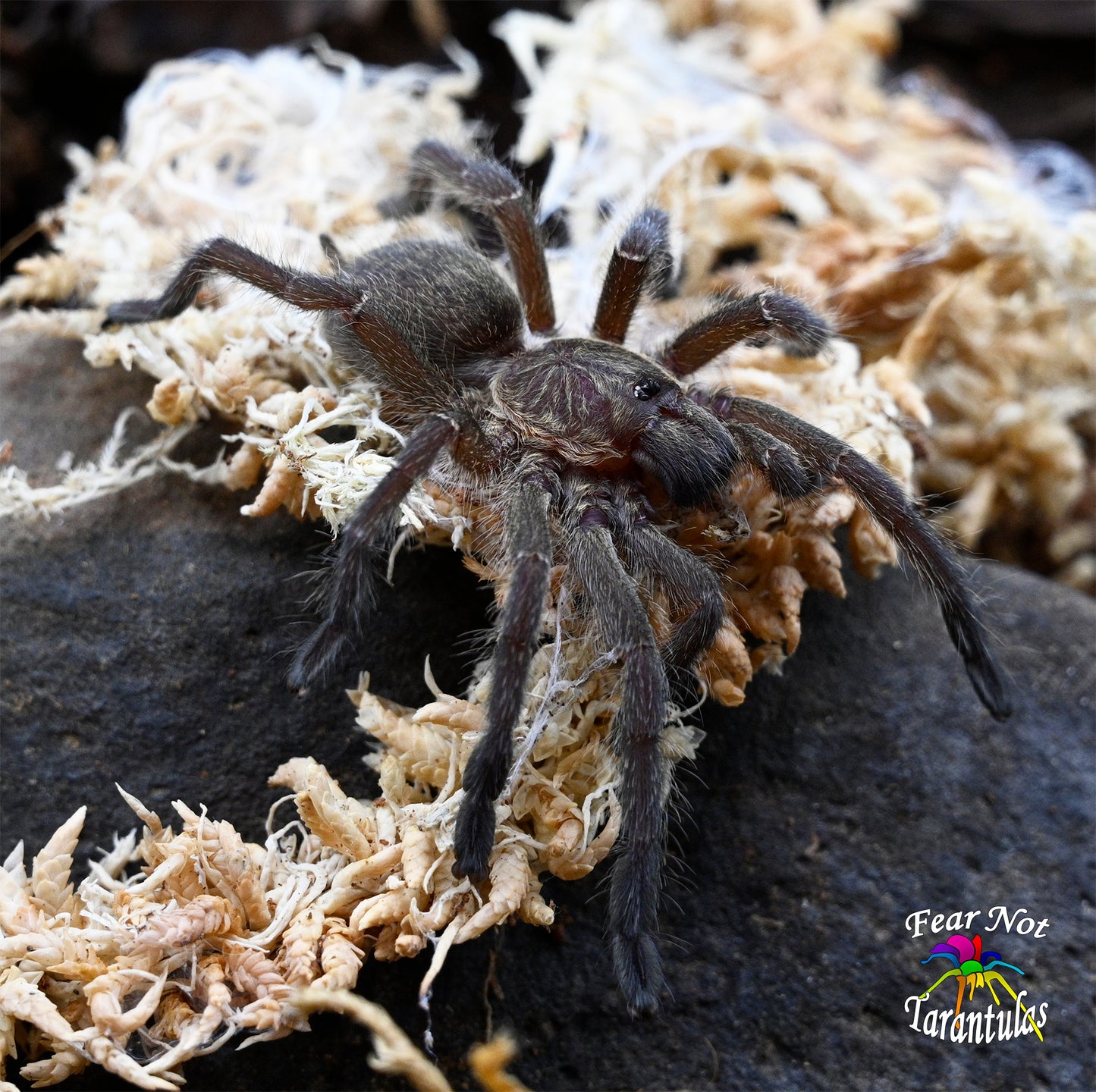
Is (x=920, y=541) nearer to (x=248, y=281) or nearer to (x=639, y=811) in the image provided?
(x=639, y=811)

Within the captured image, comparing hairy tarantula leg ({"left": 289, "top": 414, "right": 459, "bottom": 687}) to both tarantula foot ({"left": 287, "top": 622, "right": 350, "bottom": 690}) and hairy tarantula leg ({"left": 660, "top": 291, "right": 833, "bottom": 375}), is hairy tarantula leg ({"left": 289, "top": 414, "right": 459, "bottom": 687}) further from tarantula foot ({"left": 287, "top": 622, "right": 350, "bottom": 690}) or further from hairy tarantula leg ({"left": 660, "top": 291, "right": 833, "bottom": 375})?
hairy tarantula leg ({"left": 660, "top": 291, "right": 833, "bottom": 375})

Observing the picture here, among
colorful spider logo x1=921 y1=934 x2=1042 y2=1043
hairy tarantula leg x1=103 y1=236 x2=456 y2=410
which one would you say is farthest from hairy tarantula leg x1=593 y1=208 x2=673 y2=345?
colorful spider logo x1=921 y1=934 x2=1042 y2=1043

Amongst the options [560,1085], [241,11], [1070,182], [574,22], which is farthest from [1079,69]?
[560,1085]

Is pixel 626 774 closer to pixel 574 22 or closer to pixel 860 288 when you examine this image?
pixel 860 288

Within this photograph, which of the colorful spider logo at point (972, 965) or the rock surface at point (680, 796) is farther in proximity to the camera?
the colorful spider logo at point (972, 965)

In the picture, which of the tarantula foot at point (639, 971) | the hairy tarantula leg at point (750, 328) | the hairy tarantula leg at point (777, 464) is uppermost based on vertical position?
the hairy tarantula leg at point (750, 328)
